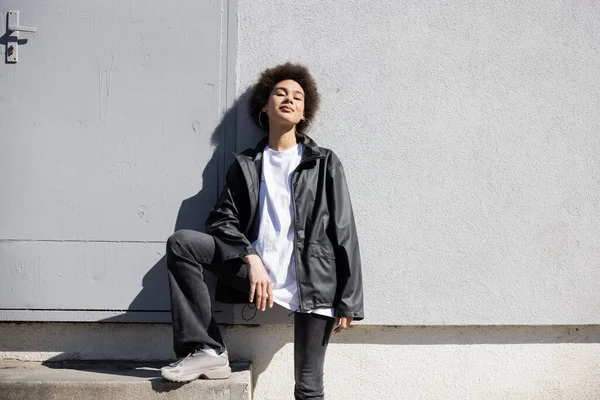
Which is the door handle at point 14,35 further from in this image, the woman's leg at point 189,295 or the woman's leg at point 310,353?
the woman's leg at point 310,353

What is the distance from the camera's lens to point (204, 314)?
329cm

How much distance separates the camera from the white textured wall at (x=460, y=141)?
382cm

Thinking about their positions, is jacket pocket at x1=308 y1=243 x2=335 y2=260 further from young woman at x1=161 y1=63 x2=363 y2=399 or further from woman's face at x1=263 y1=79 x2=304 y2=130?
woman's face at x1=263 y1=79 x2=304 y2=130

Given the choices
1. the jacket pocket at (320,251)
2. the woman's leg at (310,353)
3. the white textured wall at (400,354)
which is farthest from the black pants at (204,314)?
the white textured wall at (400,354)

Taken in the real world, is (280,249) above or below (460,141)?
below

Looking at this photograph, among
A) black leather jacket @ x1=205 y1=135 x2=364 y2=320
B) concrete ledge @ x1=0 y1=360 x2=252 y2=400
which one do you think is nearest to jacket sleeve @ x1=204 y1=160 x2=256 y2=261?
black leather jacket @ x1=205 y1=135 x2=364 y2=320

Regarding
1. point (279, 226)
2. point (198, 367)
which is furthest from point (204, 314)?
point (279, 226)

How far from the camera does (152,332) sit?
3.80 meters

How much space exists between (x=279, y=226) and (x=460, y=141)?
1231mm

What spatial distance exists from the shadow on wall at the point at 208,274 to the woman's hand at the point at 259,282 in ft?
1.72

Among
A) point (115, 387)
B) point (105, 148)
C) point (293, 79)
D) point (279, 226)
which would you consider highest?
point (293, 79)

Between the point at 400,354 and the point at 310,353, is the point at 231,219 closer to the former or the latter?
the point at 310,353

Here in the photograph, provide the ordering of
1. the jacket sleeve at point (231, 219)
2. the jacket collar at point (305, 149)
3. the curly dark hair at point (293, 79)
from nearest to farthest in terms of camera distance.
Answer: the jacket sleeve at point (231, 219) < the jacket collar at point (305, 149) < the curly dark hair at point (293, 79)

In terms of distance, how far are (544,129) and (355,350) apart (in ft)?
5.68
